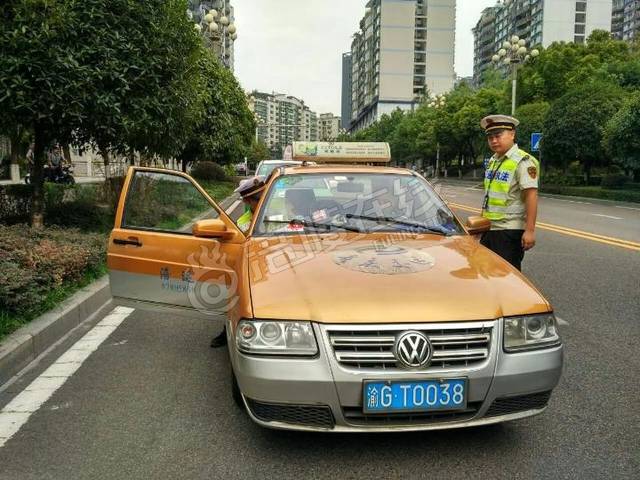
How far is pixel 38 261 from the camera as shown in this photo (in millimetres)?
6082

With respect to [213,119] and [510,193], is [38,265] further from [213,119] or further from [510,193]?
[213,119]

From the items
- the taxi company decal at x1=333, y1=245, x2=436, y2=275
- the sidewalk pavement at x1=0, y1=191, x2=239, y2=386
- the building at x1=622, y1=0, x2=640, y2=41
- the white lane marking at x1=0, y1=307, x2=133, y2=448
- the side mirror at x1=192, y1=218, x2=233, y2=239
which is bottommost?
the white lane marking at x1=0, y1=307, x2=133, y2=448

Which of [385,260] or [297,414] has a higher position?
[385,260]

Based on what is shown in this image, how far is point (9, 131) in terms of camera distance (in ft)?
29.3

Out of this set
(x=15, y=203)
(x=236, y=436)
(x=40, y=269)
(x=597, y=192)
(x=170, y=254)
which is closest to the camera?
(x=236, y=436)

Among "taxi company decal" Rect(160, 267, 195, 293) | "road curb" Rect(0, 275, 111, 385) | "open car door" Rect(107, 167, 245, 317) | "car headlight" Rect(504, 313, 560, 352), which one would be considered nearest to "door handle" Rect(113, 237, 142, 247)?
"open car door" Rect(107, 167, 245, 317)

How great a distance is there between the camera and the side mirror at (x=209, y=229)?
411cm

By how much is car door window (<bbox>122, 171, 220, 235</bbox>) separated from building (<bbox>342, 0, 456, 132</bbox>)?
397ft

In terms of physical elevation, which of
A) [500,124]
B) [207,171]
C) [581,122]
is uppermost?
[581,122]

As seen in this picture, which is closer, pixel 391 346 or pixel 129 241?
pixel 391 346

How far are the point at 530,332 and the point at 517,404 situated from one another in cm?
36

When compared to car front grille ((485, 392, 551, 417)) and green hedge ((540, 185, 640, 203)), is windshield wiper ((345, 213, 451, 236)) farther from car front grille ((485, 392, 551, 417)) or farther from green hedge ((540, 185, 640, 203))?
green hedge ((540, 185, 640, 203))

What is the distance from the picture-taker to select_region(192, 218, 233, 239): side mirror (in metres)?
4.11

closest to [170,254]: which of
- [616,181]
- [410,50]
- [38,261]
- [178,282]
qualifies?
[178,282]
